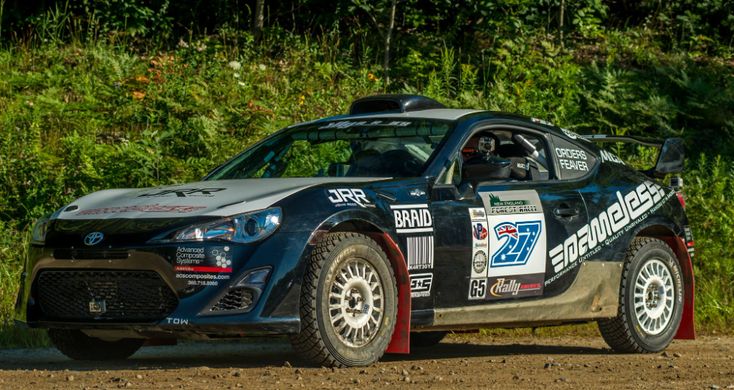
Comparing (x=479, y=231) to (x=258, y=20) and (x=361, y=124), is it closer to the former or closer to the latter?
(x=361, y=124)

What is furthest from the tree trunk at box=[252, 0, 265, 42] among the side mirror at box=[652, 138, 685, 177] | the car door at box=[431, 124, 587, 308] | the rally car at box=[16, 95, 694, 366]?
the car door at box=[431, 124, 587, 308]

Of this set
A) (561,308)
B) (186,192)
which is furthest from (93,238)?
(561,308)

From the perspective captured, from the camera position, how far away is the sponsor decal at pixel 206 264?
21.1ft

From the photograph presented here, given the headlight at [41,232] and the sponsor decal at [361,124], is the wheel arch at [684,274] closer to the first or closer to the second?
the sponsor decal at [361,124]

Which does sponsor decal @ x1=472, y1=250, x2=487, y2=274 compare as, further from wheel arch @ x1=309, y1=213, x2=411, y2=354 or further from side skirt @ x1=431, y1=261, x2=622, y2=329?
wheel arch @ x1=309, y1=213, x2=411, y2=354

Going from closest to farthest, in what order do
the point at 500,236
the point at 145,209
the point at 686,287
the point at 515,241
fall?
the point at 145,209 < the point at 500,236 < the point at 515,241 < the point at 686,287

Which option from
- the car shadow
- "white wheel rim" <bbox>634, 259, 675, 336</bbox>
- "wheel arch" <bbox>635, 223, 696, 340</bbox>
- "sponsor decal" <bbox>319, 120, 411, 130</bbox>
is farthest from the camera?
"wheel arch" <bbox>635, 223, 696, 340</bbox>

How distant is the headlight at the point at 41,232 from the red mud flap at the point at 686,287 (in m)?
4.18

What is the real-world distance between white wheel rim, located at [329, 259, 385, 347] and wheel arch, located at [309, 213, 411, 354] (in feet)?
0.58

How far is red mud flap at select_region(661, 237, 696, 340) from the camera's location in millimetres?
8930

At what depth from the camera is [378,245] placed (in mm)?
6949

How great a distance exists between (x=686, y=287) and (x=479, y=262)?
2.17m

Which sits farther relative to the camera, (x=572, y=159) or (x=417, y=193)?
(x=572, y=159)

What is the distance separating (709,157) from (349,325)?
31.9 ft
